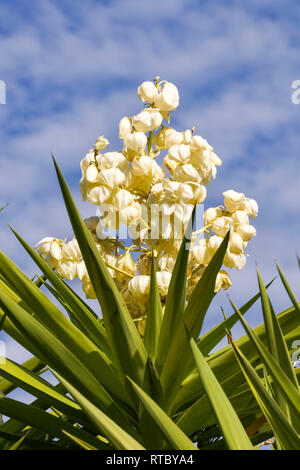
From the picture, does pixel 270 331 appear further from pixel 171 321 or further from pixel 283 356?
pixel 171 321

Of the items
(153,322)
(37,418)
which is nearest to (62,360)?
(37,418)

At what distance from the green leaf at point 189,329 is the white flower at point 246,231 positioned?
476 millimetres

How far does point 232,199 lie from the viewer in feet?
6.33

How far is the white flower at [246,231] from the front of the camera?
6.19 feet

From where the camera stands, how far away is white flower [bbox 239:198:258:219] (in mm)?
1946

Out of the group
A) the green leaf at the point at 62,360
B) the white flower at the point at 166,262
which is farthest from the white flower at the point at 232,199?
the green leaf at the point at 62,360

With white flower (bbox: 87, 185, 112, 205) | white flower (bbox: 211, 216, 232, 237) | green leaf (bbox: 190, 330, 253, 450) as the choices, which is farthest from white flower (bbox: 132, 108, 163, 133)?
green leaf (bbox: 190, 330, 253, 450)

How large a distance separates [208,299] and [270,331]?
0.19 m

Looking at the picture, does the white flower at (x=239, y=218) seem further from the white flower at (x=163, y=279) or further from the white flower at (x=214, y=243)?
the white flower at (x=163, y=279)

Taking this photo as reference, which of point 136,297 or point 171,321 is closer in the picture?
point 171,321

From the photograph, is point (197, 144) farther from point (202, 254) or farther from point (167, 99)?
point (202, 254)
